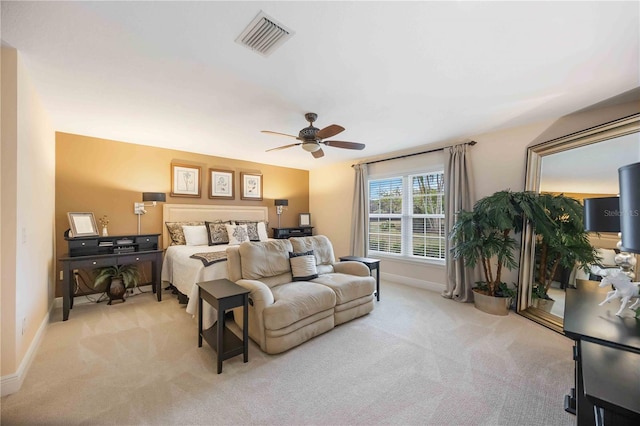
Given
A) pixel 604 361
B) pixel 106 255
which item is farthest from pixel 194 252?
pixel 604 361

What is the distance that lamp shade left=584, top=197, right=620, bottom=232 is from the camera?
1.59 m

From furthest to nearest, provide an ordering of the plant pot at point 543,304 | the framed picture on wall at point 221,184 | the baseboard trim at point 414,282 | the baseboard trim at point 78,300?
the framed picture on wall at point 221,184
the baseboard trim at point 414,282
the baseboard trim at point 78,300
the plant pot at point 543,304

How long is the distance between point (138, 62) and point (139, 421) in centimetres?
257

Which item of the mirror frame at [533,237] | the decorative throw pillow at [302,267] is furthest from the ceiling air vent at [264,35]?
the mirror frame at [533,237]

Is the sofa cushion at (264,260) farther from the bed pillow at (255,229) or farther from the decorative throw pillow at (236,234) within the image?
the bed pillow at (255,229)

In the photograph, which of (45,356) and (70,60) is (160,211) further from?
(70,60)

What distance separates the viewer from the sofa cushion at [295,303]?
2.32m

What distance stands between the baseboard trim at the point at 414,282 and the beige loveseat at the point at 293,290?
4.29ft

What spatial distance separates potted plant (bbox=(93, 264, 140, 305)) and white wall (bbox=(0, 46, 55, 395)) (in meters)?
0.86

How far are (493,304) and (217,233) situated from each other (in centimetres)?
434

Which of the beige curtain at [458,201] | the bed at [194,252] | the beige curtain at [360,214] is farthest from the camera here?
the beige curtain at [360,214]

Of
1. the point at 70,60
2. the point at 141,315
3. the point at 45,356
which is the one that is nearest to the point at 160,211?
the point at 141,315

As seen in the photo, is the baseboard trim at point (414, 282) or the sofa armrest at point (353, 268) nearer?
the sofa armrest at point (353, 268)

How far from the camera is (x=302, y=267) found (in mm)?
3188
